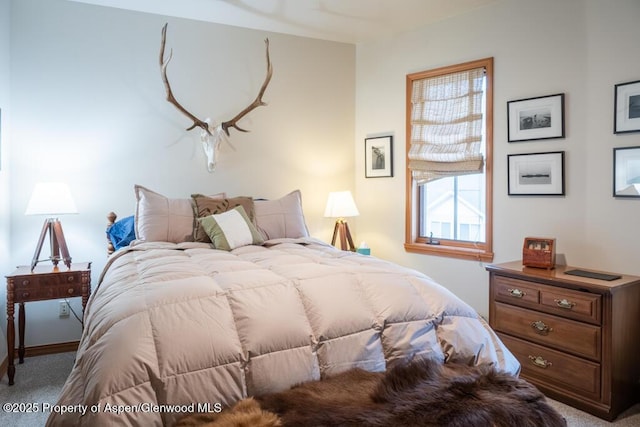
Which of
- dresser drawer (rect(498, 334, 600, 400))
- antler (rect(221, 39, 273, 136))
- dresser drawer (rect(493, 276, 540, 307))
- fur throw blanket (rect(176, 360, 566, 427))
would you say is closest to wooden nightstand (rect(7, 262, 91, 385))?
antler (rect(221, 39, 273, 136))

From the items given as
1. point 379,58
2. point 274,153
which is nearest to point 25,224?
point 274,153

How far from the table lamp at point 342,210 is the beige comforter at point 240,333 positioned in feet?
5.75

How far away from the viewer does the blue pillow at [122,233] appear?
10.2 ft

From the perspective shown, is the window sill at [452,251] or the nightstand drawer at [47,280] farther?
the window sill at [452,251]

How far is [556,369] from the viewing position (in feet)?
8.03

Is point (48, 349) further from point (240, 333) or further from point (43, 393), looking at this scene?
point (240, 333)

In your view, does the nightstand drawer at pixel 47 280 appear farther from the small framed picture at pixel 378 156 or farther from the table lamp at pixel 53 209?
the small framed picture at pixel 378 156

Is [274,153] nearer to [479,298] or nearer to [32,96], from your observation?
[32,96]

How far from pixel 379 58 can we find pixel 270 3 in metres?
1.27

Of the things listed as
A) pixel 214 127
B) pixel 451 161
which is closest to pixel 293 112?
pixel 214 127

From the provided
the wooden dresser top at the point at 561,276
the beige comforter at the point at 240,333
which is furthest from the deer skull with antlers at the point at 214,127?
the wooden dresser top at the point at 561,276

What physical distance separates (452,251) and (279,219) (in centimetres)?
147

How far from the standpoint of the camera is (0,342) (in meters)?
2.86

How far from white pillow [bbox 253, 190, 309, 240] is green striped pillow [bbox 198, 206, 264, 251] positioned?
0.64ft
